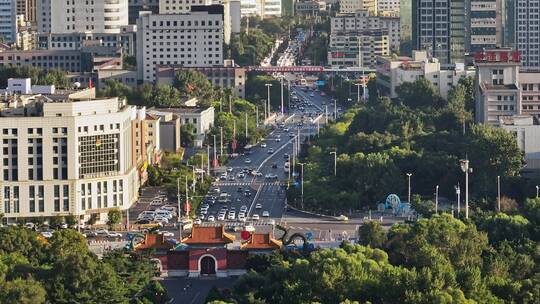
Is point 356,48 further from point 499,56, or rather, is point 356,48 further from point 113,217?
point 113,217

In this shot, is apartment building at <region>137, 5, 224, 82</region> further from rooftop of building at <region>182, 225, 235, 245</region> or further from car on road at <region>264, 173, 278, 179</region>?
rooftop of building at <region>182, 225, 235, 245</region>

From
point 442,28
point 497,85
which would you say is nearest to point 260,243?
point 497,85

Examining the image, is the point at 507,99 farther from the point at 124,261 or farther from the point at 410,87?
the point at 124,261

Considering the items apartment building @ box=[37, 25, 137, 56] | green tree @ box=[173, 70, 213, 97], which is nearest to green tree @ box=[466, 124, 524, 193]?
green tree @ box=[173, 70, 213, 97]

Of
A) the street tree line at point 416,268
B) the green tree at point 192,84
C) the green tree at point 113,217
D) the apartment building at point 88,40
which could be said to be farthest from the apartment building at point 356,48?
the street tree line at point 416,268

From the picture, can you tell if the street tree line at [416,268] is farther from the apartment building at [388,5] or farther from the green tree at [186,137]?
the apartment building at [388,5]
